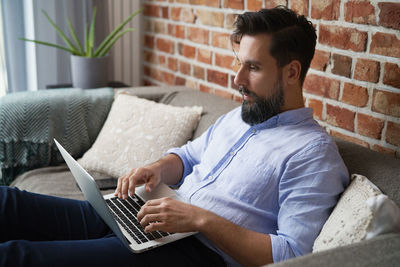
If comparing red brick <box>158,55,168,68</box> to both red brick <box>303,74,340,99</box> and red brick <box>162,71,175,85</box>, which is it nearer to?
red brick <box>162,71,175,85</box>

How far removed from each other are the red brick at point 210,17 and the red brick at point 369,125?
0.91 meters

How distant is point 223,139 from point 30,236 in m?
0.67

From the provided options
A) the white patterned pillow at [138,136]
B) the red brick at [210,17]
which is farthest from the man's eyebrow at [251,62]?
the red brick at [210,17]

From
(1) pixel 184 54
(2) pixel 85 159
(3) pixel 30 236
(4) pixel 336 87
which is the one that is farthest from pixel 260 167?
(1) pixel 184 54

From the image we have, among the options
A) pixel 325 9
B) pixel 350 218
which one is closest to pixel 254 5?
pixel 325 9

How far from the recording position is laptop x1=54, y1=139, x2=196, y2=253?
1.13 meters

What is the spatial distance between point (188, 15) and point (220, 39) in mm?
339

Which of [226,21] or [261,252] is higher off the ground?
[226,21]

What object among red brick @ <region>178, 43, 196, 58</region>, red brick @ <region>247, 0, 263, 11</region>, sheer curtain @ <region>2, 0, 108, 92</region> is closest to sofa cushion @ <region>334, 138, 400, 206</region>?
red brick @ <region>247, 0, 263, 11</region>

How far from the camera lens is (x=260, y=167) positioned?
1.30 meters

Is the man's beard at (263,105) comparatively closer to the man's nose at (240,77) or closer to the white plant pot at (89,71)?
the man's nose at (240,77)

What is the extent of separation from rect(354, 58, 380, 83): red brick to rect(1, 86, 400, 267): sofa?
229mm

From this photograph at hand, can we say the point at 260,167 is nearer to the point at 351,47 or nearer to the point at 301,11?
the point at 351,47

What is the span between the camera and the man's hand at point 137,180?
142cm
